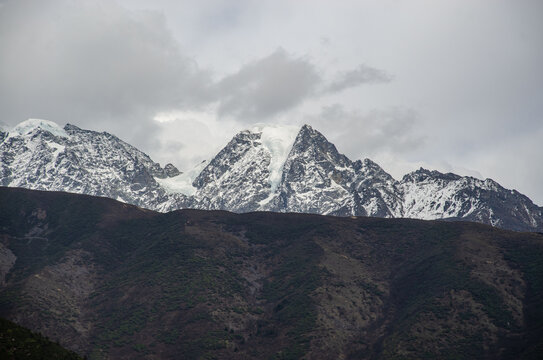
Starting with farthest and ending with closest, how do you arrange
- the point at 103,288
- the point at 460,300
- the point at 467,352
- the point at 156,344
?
the point at 103,288
the point at 460,300
the point at 156,344
the point at 467,352

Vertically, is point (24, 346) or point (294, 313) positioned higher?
point (294, 313)

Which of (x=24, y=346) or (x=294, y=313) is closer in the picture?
(x=24, y=346)

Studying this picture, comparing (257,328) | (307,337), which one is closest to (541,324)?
(307,337)

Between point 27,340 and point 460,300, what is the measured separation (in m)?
124

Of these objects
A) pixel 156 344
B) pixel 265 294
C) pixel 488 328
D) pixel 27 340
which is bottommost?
pixel 27 340

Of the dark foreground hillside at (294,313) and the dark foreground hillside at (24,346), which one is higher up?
the dark foreground hillside at (294,313)

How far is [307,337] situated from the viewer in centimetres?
16238

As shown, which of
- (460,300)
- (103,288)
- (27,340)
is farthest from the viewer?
(103,288)

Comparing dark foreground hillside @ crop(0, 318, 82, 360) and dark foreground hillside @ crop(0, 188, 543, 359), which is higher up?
dark foreground hillside @ crop(0, 188, 543, 359)

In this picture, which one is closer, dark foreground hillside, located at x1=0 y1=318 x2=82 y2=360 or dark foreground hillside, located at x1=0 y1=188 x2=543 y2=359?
dark foreground hillside, located at x1=0 y1=318 x2=82 y2=360

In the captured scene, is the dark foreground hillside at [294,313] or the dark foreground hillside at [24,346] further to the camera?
the dark foreground hillside at [294,313]

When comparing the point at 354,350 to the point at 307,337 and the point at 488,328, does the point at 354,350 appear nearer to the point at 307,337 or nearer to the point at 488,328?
the point at 307,337

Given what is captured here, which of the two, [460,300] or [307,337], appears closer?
[307,337]

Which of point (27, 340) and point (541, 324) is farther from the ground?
point (541, 324)
